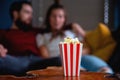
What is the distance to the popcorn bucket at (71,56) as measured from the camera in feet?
4.65

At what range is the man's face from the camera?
11.3 ft

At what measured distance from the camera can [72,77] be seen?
4.58ft

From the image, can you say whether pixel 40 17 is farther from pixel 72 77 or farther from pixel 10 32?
pixel 72 77

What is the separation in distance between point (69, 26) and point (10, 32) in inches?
28.9

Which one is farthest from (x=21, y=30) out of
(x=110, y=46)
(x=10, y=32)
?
(x=110, y=46)

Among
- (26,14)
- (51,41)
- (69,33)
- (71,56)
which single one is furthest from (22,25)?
(71,56)

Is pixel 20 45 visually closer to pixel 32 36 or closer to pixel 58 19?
pixel 32 36

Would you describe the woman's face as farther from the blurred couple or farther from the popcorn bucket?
the popcorn bucket

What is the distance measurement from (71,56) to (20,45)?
1929mm

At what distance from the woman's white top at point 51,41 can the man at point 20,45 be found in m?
0.08

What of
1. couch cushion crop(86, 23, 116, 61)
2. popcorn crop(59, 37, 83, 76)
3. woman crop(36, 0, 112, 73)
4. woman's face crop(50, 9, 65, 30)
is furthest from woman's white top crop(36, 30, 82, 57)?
popcorn crop(59, 37, 83, 76)

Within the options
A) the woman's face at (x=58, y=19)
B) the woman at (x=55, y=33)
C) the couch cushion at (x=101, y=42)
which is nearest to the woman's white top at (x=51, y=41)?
the woman at (x=55, y=33)

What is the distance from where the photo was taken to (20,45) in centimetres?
327

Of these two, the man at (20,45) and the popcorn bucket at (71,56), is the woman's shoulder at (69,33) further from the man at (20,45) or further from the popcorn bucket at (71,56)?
the popcorn bucket at (71,56)
